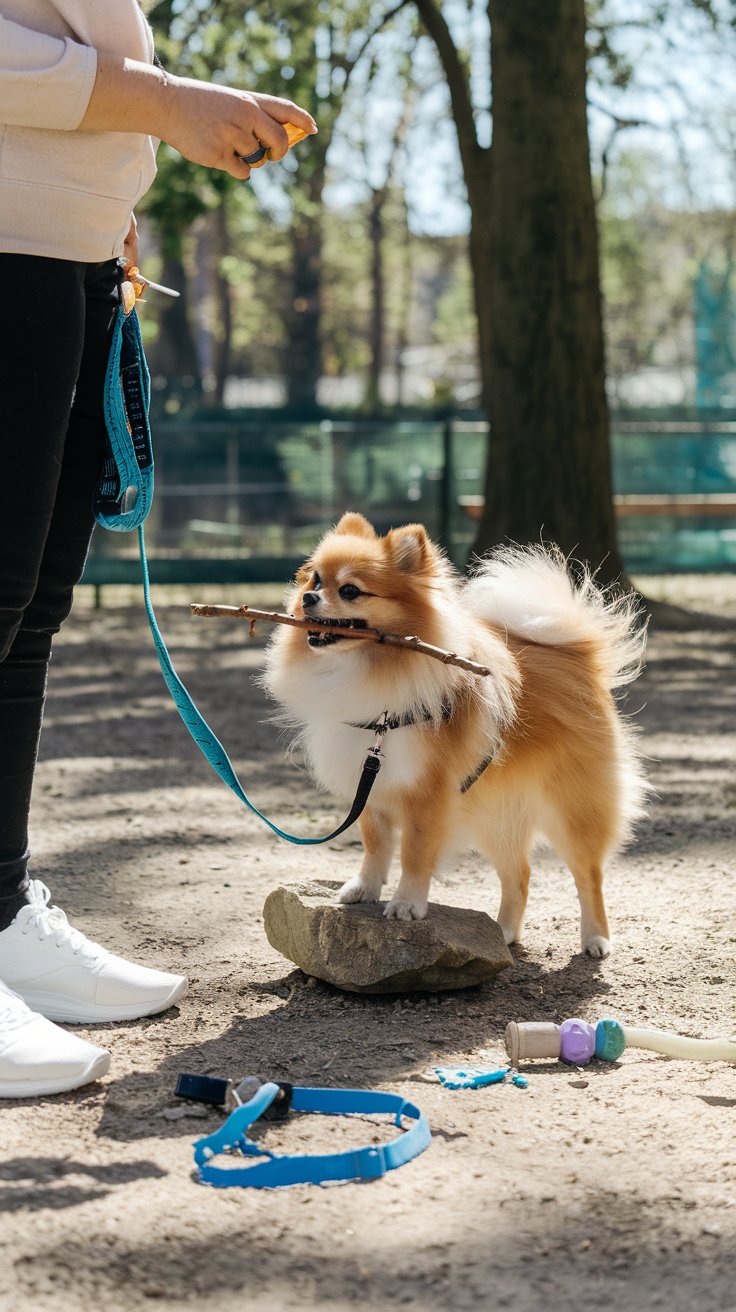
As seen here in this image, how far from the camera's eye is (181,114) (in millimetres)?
2418

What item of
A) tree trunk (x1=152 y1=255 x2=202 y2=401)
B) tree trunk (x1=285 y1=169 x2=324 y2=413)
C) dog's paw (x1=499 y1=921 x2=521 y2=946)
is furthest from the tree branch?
tree trunk (x1=285 y1=169 x2=324 y2=413)

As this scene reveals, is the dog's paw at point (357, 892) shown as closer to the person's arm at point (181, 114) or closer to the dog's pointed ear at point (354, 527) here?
the dog's pointed ear at point (354, 527)

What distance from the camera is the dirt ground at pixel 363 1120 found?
1.98 metres

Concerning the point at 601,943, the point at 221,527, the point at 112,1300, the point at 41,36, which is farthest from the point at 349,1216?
the point at 221,527

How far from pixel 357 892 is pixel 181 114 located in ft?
6.40

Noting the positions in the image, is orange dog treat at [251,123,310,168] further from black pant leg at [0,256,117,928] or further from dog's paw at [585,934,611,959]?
dog's paw at [585,934,611,959]

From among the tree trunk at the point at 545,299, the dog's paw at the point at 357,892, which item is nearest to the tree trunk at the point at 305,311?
the tree trunk at the point at 545,299

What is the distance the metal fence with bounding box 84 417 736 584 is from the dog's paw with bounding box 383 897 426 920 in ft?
27.5

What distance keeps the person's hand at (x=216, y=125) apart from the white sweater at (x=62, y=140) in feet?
0.46

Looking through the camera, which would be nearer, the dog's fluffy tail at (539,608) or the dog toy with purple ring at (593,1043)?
the dog toy with purple ring at (593,1043)

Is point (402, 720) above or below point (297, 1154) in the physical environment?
above

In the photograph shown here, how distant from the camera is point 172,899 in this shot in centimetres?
408

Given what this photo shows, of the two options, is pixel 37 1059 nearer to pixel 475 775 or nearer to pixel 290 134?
pixel 475 775

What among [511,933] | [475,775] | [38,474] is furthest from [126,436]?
[511,933]
